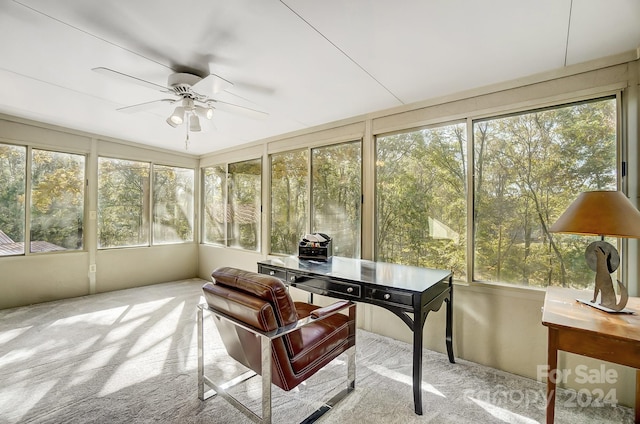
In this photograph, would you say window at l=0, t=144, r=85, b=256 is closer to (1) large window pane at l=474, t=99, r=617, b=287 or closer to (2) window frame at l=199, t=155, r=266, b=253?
(2) window frame at l=199, t=155, r=266, b=253

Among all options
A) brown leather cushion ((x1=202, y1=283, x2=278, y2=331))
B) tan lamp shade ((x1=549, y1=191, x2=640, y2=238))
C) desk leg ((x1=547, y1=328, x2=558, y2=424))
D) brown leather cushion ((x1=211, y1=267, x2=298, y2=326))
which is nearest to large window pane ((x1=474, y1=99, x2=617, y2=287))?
tan lamp shade ((x1=549, y1=191, x2=640, y2=238))

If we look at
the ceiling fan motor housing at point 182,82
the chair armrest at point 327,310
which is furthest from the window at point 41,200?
the chair armrest at point 327,310

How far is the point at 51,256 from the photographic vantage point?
3.89 m

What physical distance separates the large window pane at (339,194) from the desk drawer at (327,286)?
3.34ft

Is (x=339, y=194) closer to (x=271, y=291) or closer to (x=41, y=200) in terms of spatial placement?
(x=271, y=291)

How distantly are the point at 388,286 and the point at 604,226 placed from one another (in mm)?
1203

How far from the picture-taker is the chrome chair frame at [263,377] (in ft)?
4.96

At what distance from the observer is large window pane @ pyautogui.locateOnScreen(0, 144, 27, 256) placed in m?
3.57

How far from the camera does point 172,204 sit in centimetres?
526

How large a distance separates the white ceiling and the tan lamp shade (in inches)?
40.0

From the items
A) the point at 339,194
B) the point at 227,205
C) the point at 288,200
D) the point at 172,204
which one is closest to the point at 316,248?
the point at 339,194

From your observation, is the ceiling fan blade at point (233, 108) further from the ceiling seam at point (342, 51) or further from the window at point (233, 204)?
the window at point (233, 204)

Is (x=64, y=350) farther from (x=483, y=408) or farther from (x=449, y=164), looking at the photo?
(x=449, y=164)

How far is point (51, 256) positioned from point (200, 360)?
11.3ft
